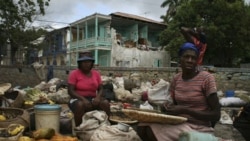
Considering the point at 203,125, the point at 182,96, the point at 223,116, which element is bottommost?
the point at 223,116

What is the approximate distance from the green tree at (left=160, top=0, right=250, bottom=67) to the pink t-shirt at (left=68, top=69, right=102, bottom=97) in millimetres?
16684

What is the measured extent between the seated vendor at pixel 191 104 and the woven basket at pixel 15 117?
2.15m

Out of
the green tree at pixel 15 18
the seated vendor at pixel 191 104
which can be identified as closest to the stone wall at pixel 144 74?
the green tree at pixel 15 18

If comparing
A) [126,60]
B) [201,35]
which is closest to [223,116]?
[201,35]

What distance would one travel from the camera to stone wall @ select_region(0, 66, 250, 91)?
1346 centimetres

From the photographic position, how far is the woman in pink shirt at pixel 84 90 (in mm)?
5034

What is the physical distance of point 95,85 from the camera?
5.42m

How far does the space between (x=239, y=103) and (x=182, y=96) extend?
564cm

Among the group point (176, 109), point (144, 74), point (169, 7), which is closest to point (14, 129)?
point (176, 109)

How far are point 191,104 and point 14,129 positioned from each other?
7.65ft

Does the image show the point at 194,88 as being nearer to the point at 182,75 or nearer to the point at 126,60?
the point at 182,75

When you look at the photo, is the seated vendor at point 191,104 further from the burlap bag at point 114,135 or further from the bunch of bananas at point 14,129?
the bunch of bananas at point 14,129

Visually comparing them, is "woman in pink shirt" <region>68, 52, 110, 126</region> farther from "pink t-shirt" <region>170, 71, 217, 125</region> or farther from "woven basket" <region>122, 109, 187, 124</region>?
"pink t-shirt" <region>170, 71, 217, 125</region>

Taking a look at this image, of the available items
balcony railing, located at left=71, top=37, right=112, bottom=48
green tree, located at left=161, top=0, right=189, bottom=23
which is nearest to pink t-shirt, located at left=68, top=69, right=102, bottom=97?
balcony railing, located at left=71, top=37, right=112, bottom=48
